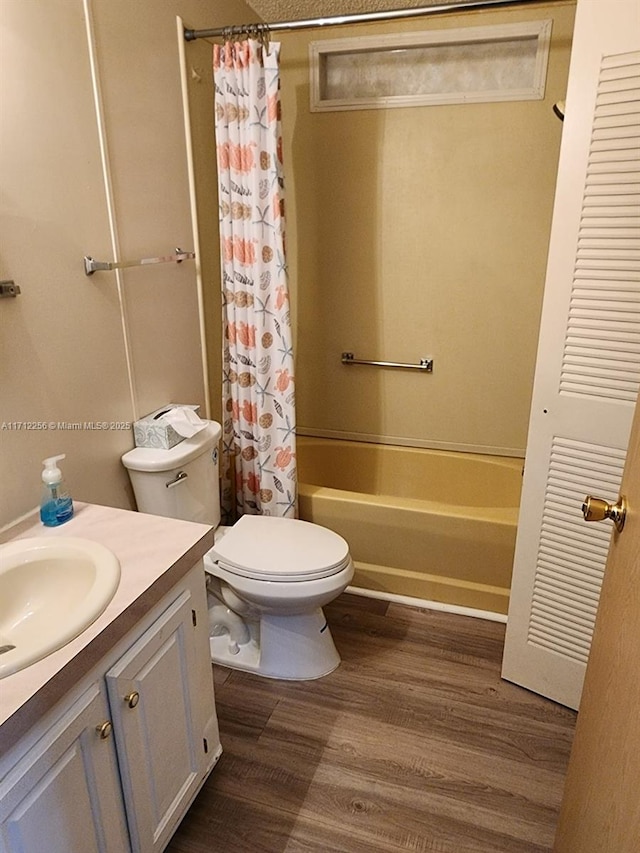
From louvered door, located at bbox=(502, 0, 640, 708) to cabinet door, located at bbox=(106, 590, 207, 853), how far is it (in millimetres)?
1092

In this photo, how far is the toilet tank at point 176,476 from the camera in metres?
1.79

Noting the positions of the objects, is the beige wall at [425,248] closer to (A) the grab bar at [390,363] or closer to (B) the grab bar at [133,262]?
(A) the grab bar at [390,363]

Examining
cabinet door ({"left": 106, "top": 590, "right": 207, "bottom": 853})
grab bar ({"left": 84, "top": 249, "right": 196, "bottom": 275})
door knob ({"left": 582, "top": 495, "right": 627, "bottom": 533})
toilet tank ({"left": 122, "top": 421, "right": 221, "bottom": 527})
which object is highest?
grab bar ({"left": 84, "top": 249, "right": 196, "bottom": 275})

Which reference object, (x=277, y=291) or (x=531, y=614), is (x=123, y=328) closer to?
(x=277, y=291)

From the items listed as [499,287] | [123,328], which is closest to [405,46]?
[499,287]

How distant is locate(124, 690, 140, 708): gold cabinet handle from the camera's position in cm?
116

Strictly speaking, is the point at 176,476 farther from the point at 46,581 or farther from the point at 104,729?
the point at 104,729

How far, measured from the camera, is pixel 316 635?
6.70 feet

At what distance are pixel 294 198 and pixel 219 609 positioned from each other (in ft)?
6.34

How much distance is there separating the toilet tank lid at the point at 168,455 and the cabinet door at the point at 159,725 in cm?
53

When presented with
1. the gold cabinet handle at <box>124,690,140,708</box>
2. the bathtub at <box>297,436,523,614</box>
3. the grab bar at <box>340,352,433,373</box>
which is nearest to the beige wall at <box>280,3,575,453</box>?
the grab bar at <box>340,352,433,373</box>

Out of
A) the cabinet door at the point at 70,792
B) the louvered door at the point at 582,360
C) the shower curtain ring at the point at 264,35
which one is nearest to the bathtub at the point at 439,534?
the louvered door at the point at 582,360

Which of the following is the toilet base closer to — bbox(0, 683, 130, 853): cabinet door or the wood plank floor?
the wood plank floor

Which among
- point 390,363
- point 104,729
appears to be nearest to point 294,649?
Result: point 104,729
